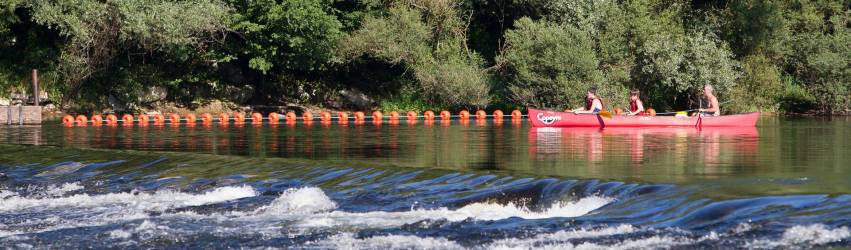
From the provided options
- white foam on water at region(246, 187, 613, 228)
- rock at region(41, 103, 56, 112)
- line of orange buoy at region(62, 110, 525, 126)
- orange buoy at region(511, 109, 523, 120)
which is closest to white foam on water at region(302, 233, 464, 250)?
white foam on water at region(246, 187, 613, 228)

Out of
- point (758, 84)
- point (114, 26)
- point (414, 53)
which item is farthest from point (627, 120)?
point (114, 26)

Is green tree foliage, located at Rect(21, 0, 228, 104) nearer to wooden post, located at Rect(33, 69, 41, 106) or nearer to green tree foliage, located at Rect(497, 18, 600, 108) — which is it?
wooden post, located at Rect(33, 69, 41, 106)

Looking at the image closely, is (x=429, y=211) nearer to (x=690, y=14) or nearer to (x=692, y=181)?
(x=692, y=181)

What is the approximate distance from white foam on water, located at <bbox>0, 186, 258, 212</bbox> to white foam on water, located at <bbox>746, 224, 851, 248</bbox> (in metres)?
8.28

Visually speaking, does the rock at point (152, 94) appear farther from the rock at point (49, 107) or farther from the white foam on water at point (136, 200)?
the white foam on water at point (136, 200)

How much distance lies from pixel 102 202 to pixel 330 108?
40.2 meters

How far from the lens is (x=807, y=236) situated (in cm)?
1091

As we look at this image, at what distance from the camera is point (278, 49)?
51875 millimetres

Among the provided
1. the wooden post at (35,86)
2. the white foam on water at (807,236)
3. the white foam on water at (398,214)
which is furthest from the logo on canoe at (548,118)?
the white foam on water at (807,236)

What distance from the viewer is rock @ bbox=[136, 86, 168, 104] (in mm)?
51938

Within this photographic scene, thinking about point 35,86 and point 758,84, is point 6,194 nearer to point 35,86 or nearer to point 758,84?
point 35,86

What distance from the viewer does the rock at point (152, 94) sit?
51.9m

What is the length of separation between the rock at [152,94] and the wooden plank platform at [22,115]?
8.09 meters

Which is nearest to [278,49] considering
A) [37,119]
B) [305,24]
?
[305,24]
